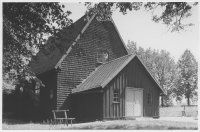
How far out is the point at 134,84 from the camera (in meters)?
20.0

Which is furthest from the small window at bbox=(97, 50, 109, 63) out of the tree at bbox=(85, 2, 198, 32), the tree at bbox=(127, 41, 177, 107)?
the tree at bbox=(127, 41, 177, 107)

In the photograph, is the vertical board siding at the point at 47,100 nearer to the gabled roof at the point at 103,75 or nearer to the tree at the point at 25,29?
the gabled roof at the point at 103,75

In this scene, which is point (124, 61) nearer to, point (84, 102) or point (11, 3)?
point (84, 102)

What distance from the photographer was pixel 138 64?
20328 mm

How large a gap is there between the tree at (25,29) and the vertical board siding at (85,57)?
5565 mm

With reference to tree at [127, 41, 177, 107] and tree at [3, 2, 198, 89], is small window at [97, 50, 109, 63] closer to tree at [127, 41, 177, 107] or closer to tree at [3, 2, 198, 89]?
tree at [3, 2, 198, 89]

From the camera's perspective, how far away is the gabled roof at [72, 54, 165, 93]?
18.7m

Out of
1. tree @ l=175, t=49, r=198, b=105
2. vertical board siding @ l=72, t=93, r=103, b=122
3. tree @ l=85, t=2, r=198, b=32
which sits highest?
tree @ l=85, t=2, r=198, b=32

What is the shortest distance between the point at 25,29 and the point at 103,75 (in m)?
7.73

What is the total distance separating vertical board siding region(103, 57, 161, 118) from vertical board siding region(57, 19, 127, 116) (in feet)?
11.1

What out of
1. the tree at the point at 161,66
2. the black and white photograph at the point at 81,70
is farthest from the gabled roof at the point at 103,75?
the tree at the point at 161,66

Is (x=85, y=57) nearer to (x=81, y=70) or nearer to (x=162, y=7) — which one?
(x=81, y=70)

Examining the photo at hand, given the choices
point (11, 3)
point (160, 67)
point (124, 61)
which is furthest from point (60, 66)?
point (160, 67)

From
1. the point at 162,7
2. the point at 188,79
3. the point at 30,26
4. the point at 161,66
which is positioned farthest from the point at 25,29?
the point at 161,66
